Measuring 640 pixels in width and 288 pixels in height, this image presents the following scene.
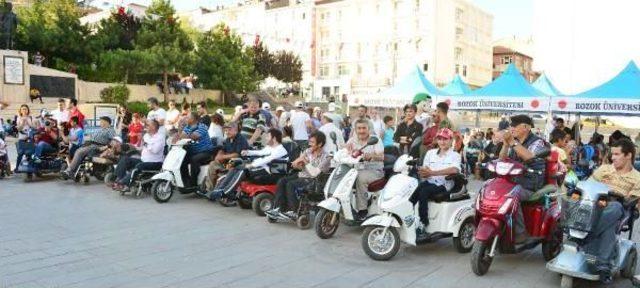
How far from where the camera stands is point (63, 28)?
3638cm

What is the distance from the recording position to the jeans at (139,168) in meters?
9.24

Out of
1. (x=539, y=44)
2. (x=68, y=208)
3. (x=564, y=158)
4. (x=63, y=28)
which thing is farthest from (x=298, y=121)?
(x=539, y=44)

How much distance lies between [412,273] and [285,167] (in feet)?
10.9

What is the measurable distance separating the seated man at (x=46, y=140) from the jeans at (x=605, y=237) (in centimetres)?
985

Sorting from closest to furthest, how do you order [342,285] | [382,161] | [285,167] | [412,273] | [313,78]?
[342,285]
[412,273]
[382,161]
[285,167]
[313,78]

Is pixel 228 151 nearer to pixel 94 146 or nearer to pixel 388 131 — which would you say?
pixel 94 146

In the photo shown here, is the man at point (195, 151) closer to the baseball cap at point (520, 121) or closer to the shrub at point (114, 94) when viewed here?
the baseball cap at point (520, 121)

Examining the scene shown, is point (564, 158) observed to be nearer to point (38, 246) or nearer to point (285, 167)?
point (285, 167)

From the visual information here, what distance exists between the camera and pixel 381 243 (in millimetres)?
5848

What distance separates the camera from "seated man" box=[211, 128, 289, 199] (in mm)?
8133

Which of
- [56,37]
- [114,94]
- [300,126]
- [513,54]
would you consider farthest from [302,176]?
[513,54]

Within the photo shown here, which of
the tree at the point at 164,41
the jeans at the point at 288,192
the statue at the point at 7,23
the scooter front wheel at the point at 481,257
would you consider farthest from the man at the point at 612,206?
the tree at the point at 164,41

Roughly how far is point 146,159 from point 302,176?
331 cm

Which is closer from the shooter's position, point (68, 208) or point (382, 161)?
point (382, 161)
